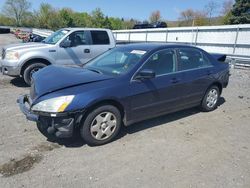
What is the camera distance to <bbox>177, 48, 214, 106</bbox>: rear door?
519 centimetres

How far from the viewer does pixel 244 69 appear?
12.0 metres

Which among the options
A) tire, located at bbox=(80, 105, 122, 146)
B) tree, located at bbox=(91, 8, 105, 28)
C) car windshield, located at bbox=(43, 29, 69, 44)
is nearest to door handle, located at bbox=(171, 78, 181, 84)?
tire, located at bbox=(80, 105, 122, 146)

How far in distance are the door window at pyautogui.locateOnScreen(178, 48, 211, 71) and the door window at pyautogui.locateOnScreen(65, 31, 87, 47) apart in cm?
413

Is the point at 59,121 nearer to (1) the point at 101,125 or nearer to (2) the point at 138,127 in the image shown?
(1) the point at 101,125

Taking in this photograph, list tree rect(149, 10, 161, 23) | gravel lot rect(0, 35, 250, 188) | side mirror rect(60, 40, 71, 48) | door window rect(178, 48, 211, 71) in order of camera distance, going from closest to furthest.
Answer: gravel lot rect(0, 35, 250, 188)
door window rect(178, 48, 211, 71)
side mirror rect(60, 40, 71, 48)
tree rect(149, 10, 161, 23)

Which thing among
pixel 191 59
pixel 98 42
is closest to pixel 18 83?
pixel 98 42

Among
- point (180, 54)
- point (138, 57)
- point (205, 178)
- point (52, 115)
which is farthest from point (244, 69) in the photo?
point (52, 115)

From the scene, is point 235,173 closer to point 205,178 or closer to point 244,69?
point 205,178

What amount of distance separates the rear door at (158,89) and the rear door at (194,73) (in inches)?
7.9

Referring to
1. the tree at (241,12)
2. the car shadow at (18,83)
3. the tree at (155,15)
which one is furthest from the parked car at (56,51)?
the tree at (155,15)

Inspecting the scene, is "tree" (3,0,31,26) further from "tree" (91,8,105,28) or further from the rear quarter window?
the rear quarter window

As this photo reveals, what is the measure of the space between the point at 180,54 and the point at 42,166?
331cm

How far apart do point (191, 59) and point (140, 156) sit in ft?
8.57

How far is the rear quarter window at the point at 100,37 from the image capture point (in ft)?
28.5
